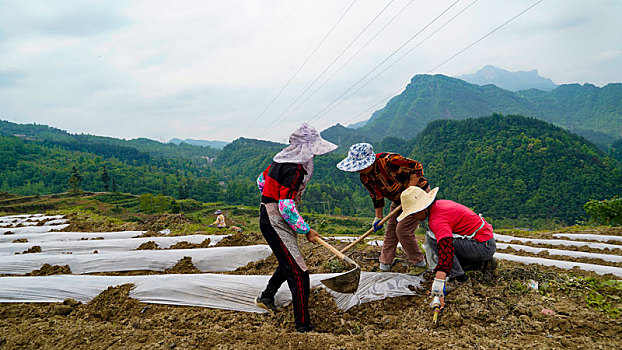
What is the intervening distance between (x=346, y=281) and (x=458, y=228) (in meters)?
1.19

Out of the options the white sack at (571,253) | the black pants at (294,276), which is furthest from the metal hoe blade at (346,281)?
the white sack at (571,253)

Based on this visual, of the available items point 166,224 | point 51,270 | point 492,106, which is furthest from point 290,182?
point 492,106

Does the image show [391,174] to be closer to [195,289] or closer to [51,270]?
[195,289]

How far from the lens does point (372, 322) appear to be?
9.09 feet

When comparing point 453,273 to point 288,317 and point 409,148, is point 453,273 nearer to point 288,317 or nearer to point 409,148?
point 288,317

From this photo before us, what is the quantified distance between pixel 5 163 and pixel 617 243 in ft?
268

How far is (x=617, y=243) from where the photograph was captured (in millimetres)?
6152

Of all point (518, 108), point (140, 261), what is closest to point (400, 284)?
point (140, 261)

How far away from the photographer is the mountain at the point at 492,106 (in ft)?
391

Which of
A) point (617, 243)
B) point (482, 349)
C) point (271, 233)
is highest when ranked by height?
point (271, 233)

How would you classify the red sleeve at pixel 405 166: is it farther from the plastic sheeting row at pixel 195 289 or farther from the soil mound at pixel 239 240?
the soil mound at pixel 239 240

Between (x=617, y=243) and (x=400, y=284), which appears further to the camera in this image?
(x=617, y=243)

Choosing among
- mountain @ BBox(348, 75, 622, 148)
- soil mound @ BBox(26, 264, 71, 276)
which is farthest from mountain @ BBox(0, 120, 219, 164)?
soil mound @ BBox(26, 264, 71, 276)

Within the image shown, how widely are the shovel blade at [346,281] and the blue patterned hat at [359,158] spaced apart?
110 centimetres
